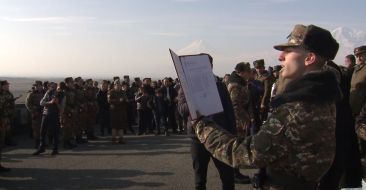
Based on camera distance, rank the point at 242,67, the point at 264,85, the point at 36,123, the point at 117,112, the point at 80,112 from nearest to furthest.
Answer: the point at 242,67
the point at 264,85
the point at 117,112
the point at 36,123
the point at 80,112

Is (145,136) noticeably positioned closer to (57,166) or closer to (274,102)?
(57,166)

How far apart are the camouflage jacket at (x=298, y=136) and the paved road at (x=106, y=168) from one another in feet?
18.9

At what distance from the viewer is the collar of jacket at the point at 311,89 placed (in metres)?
2.43

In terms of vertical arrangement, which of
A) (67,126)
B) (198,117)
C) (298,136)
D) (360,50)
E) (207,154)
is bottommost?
(207,154)

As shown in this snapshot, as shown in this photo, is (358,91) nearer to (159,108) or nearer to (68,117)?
(68,117)

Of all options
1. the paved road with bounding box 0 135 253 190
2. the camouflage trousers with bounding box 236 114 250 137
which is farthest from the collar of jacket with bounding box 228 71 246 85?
the paved road with bounding box 0 135 253 190

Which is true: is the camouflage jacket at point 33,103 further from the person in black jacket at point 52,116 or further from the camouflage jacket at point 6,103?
the person in black jacket at point 52,116

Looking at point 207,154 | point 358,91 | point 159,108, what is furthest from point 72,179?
point 159,108

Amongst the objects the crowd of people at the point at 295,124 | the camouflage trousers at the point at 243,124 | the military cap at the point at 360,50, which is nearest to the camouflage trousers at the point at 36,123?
the crowd of people at the point at 295,124

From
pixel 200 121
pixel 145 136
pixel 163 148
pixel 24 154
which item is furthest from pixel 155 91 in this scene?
pixel 200 121

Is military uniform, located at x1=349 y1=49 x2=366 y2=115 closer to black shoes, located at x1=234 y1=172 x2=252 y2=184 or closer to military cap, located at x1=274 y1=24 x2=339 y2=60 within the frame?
black shoes, located at x1=234 y1=172 x2=252 y2=184

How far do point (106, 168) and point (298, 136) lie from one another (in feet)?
27.7

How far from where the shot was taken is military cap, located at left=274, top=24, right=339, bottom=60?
8.53 ft

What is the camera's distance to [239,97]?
27.8 feet
